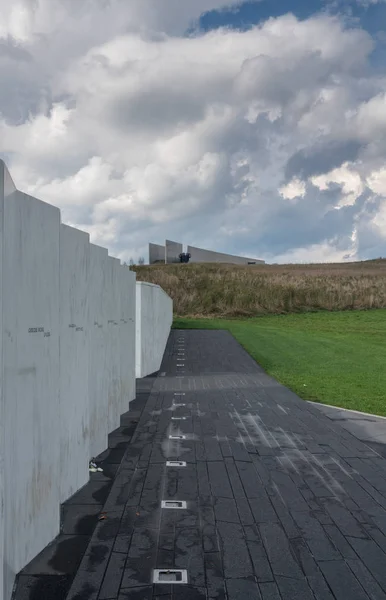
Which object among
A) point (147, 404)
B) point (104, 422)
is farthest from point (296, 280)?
point (104, 422)

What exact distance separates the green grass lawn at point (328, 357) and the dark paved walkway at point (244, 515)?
3077mm

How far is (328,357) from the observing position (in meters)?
18.8

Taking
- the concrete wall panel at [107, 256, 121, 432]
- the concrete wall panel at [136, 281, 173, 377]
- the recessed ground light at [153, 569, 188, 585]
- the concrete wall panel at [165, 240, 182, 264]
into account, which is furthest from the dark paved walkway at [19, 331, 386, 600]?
the concrete wall panel at [165, 240, 182, 264]

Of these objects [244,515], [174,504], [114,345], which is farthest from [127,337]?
[244,515]

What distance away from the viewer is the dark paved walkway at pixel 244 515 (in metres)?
3.87

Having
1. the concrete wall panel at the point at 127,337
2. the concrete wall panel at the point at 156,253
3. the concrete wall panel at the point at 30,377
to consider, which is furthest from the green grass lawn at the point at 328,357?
the concrete wall panel at the point at 156,253

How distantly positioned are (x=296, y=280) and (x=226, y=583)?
43498mm

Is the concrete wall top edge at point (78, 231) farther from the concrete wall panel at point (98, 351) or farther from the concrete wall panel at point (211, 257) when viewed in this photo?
the concrete wall panel at point (211, 257)

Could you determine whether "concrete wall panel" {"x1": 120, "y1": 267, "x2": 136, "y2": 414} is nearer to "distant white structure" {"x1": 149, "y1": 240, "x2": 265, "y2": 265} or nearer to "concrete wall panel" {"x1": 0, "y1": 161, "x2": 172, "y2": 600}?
"concrete wall panel" {"x1": 0, "y1": 161, "x2": 172, "y2": 600}

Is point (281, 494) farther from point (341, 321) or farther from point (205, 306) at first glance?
point (205, 306)

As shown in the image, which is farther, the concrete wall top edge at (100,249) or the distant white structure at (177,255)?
the distant white structure at (177,255)

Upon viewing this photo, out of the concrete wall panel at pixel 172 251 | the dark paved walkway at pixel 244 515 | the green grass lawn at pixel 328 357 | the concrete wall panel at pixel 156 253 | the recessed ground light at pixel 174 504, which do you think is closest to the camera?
the dark paved walkway at pixel 244 515

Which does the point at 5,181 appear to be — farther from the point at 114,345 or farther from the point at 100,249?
the point at 114,345

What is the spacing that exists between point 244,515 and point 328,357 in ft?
46.8
